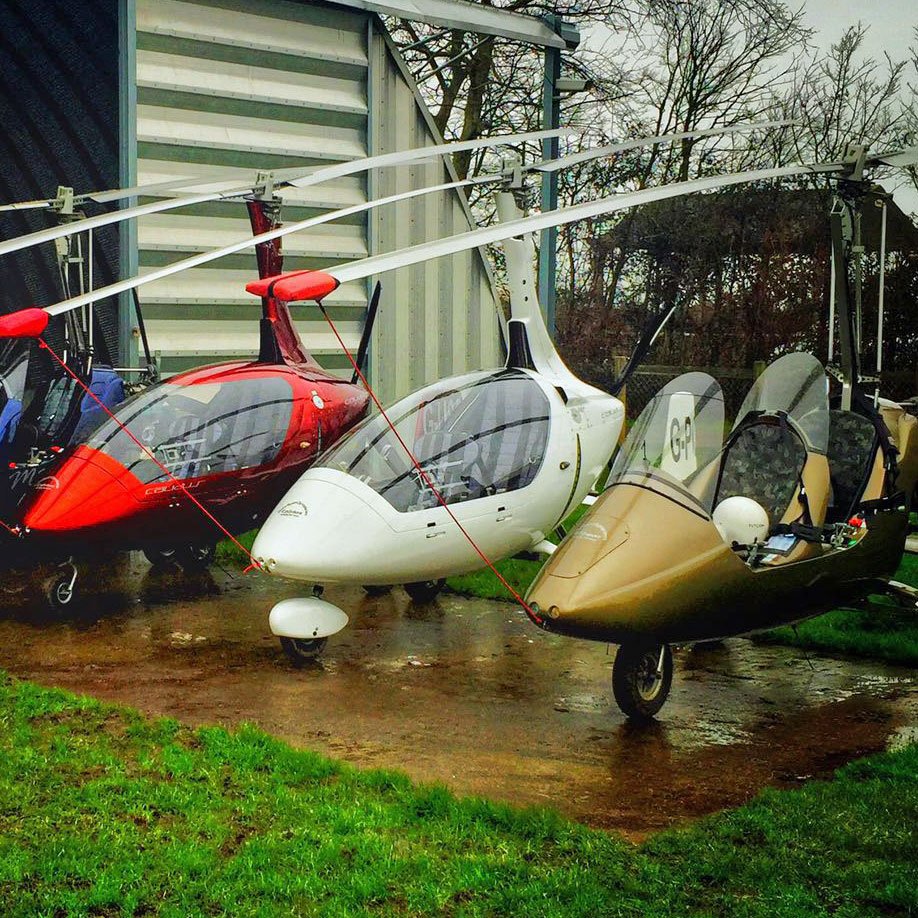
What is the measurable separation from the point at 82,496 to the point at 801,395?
3.54 meters

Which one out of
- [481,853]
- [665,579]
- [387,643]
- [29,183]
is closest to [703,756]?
[665,579]

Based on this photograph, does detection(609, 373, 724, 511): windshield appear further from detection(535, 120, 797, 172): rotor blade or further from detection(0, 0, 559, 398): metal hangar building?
detection(0, 0, 559, 398): metal hangar building

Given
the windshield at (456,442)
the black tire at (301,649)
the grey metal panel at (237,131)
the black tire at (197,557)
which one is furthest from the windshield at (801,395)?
the grey metal panel at (237,131)

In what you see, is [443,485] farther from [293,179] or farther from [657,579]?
[293,179]

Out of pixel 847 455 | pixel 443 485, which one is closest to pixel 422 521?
pixel 443 485

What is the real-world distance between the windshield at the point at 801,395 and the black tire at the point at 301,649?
220 cm

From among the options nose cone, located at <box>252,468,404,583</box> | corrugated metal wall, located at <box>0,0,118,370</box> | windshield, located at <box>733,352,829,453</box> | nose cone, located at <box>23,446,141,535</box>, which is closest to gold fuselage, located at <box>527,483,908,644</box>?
windshield, located at <box>733,352,829,453</box>

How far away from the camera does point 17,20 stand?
8.82 meters

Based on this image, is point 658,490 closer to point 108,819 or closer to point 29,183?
point 108,819

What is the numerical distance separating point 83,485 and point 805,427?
3.54m

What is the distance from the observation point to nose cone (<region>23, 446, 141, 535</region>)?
6.61m

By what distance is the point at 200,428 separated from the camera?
6.93 meters

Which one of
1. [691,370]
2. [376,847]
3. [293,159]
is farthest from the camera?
[691,370]

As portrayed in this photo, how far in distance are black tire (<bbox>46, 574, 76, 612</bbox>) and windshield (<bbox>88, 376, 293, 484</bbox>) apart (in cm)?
91
